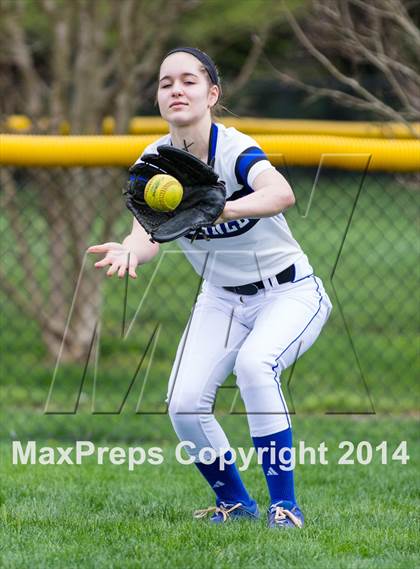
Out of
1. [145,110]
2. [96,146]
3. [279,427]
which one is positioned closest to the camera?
[279,427]

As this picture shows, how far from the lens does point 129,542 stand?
141 inches

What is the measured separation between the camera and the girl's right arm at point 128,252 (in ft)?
11.7

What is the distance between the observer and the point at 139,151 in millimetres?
5219

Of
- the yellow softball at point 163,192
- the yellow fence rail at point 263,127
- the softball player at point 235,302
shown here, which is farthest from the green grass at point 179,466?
the yellow softball at point 163,192

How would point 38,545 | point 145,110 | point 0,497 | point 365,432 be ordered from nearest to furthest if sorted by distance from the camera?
point 38,545, point 0,497, point 365,432, point 145,110

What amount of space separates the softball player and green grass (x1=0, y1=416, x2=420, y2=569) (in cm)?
21

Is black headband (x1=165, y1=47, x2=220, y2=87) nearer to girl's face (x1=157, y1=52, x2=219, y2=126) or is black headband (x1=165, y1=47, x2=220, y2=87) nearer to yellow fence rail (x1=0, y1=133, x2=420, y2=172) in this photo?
girl's face (x1=157, y1=52, x2=219, y2=126)

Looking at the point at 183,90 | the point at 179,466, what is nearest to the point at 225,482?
the point at 179,466

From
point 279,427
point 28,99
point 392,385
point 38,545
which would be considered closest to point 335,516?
point 279,427

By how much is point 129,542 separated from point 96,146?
2.26 metres

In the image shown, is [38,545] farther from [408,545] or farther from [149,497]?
[408,545]

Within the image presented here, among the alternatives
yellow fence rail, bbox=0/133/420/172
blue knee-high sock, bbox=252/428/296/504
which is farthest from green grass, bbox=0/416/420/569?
yellow fence rail, bbox=0/133/420/172

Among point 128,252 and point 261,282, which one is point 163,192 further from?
point 261,282

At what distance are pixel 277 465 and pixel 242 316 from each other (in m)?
0.56
